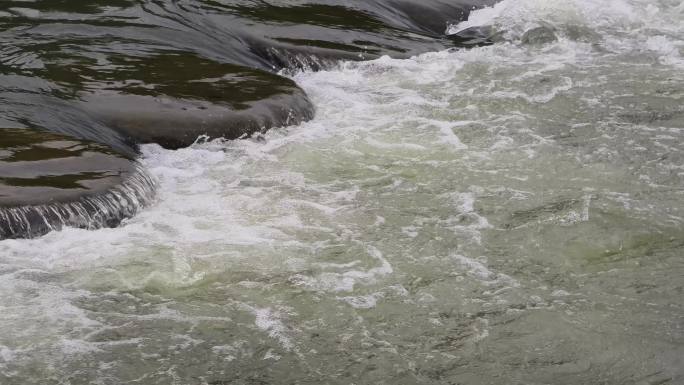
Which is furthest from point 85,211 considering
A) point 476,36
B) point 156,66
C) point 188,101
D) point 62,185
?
point 476,36

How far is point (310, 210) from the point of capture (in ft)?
19.0

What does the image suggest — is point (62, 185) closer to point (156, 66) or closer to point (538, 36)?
point (156, 66)

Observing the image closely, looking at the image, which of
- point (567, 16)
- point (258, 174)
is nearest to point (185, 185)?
point (258, 174)

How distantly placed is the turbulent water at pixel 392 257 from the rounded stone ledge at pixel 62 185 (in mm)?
134

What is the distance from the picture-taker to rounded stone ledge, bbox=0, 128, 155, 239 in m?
5.30

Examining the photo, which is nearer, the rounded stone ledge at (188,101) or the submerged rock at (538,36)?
the rounded stone ledge at (188,101)

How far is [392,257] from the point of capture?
525 centimetres

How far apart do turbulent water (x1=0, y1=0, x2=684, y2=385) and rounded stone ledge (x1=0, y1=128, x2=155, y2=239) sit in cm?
13

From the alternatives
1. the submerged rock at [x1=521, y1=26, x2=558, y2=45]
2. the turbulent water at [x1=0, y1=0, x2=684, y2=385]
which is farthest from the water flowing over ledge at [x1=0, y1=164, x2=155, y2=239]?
the submerged rock at [x1=521, y1=26, x2=558, y2=45]

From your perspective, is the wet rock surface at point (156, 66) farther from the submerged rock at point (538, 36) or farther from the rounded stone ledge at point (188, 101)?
the submerged rock at point (538, 36)

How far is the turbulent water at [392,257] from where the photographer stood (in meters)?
4.29

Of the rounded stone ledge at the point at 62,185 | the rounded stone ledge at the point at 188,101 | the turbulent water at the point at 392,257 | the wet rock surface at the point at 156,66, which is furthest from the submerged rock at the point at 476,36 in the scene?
the rounded stone ledge at the point at 62,185

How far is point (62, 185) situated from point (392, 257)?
6.48 ft

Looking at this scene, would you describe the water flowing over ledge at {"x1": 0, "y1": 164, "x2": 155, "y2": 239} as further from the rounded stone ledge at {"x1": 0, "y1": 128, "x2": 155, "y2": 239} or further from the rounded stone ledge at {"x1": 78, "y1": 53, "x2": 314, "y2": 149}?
the rounded stone ledge at {"x1": 78, "y1": 53, "x2": 314, "y2": 149}
